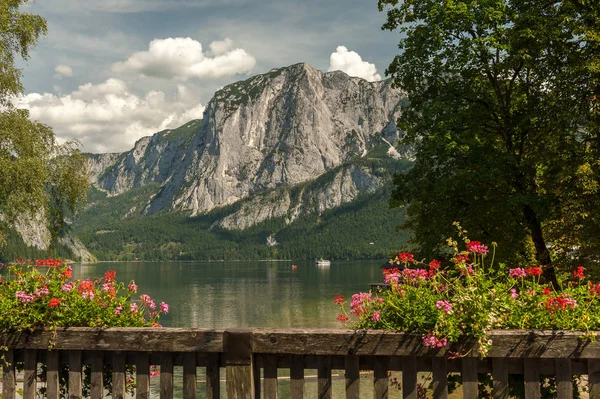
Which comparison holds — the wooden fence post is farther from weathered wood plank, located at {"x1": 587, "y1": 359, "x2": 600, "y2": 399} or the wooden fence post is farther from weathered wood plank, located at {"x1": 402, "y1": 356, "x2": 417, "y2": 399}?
weathered wood plank, located at {"x1": 587, "y1": 359, "x2": 600, "y2": 399}

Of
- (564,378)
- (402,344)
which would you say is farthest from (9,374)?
(564,378)

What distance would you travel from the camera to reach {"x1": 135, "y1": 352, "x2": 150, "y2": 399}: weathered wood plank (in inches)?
203

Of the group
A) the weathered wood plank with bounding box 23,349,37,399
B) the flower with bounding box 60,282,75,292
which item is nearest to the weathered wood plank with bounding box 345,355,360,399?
the flower with bounding box 60,282,75,292

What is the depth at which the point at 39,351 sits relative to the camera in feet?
17.6

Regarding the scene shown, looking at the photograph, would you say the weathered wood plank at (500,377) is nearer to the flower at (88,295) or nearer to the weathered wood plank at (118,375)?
the weathered wood plank at (118,375)

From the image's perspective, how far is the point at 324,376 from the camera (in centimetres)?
498

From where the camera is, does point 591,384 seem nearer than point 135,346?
Yes

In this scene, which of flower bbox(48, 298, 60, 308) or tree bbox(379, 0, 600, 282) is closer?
flower bbox(48, 298, 60, 308)

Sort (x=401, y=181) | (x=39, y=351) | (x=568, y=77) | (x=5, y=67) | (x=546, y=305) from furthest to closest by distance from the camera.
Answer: (x=401, y=181)
(x=5, y=67)
(x=568, y=77)
(x=39, y=351)
(x=546, y=305)

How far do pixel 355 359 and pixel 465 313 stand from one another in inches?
44.0

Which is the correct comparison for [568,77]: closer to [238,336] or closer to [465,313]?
[465,313]

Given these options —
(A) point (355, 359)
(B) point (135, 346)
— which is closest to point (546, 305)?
(A) point (355, 359)

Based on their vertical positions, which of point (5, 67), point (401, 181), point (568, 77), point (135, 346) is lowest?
point (135, 346)

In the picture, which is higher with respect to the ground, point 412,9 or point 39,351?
point 412,9
